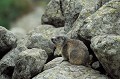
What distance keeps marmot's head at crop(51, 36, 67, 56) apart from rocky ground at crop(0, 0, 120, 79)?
390mm

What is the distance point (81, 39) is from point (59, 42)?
3.94ft

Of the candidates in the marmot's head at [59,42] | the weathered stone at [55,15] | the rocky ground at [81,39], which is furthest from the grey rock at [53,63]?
the weathered stone at [55,15]

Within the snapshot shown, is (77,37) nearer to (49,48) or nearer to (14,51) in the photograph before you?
(49,48)

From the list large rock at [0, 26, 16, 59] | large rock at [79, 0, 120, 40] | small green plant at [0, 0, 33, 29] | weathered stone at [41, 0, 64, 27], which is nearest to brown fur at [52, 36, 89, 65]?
large rock at [79, 0, 120, 40]

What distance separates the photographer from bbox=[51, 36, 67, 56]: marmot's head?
2059 cm

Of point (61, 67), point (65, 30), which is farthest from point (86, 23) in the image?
point (65, 30)

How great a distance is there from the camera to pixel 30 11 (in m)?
70.6

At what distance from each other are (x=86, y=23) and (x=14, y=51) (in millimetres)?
4048

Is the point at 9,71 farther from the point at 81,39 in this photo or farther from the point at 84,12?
the point at 84,12

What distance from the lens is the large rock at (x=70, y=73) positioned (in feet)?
60.0

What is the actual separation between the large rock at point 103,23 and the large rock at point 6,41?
12.5 ft

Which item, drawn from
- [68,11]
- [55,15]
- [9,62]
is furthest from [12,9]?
[9,62]

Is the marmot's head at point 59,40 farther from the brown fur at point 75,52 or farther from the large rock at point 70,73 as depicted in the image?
the large rock at point 70,73

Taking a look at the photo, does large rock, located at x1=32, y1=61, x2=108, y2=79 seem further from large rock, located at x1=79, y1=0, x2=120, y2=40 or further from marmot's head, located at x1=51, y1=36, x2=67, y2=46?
marmot's head, located at x1=51, y1=36, x2=67, y2=46
